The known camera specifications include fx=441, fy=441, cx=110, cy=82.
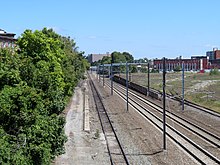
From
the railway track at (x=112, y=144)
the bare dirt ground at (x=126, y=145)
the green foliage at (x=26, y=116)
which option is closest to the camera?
the green foliage at (x=26, y=116)

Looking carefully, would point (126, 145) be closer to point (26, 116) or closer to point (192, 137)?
point (192, 137)

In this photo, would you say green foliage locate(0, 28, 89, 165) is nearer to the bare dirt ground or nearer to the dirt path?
the dirt path

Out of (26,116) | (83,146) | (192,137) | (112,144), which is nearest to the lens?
(26,116)

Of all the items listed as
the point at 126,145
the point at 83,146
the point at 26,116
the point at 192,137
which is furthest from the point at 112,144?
the point at 26,116

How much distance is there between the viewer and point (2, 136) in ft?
54.7

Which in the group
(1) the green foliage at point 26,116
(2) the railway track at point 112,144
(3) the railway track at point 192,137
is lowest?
(2) the railway track at point 112,144

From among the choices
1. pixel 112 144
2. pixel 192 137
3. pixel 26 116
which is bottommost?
pixel 112 144

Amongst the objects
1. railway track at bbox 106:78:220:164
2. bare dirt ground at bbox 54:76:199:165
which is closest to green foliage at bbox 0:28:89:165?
bare dirt ground at bbox 54:76:199:165

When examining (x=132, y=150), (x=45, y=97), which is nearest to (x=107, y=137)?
(x=132, y=150)

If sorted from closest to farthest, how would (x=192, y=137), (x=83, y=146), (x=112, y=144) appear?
(x=83, y=146), (x=112, y=144), (x=192, y=137)

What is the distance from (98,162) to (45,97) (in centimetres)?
477

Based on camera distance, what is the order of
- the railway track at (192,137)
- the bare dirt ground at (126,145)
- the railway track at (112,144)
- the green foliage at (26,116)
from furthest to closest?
1. the railway track at (192,137)
2. the railway track at (112,144)
3. the bare dirt ground at (126,145)
4. the green foliage at (26,116)

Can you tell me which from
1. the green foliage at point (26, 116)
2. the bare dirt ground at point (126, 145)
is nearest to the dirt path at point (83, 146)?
the bare dirt ground at point (126, 145)

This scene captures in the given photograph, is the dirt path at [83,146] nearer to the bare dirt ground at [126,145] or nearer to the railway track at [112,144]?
the bare dirt ground at [126,145]
